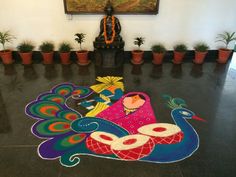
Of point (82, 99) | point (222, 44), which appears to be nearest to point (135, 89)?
point (82, 99)

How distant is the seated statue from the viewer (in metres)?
3.80

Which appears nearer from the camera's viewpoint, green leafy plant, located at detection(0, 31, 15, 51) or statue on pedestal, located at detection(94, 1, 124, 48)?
statue on pedestal, located at detection(94, 1, 124, 48)

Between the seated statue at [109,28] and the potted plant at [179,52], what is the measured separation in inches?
44.6

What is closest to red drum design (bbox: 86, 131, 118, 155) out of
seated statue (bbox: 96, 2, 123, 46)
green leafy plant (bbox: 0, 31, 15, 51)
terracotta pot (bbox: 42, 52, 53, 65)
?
seated statue (bbox: 96, 2, 123, 46)

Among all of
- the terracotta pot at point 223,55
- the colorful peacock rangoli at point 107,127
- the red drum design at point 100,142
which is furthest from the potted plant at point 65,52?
the terracotta pot at point 223,55

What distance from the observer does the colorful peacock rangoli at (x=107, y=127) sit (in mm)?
2031

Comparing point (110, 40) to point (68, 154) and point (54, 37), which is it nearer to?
point (54, 37)

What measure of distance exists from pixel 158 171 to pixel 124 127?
0.65m

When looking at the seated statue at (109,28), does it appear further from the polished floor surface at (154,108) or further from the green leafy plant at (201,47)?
the green leafy plant at (201,47)

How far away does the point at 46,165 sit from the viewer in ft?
6.25

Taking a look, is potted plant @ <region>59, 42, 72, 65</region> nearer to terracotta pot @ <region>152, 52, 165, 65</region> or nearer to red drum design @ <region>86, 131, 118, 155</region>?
terracotta pot @ <region>152, 52, 165, 65</region>

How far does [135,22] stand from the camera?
4.09 meters

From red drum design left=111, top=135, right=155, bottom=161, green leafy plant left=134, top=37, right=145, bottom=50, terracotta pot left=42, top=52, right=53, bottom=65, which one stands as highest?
green leafy plant left=134, top=37, right=145, bottom=50

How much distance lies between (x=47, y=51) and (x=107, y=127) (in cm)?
240
